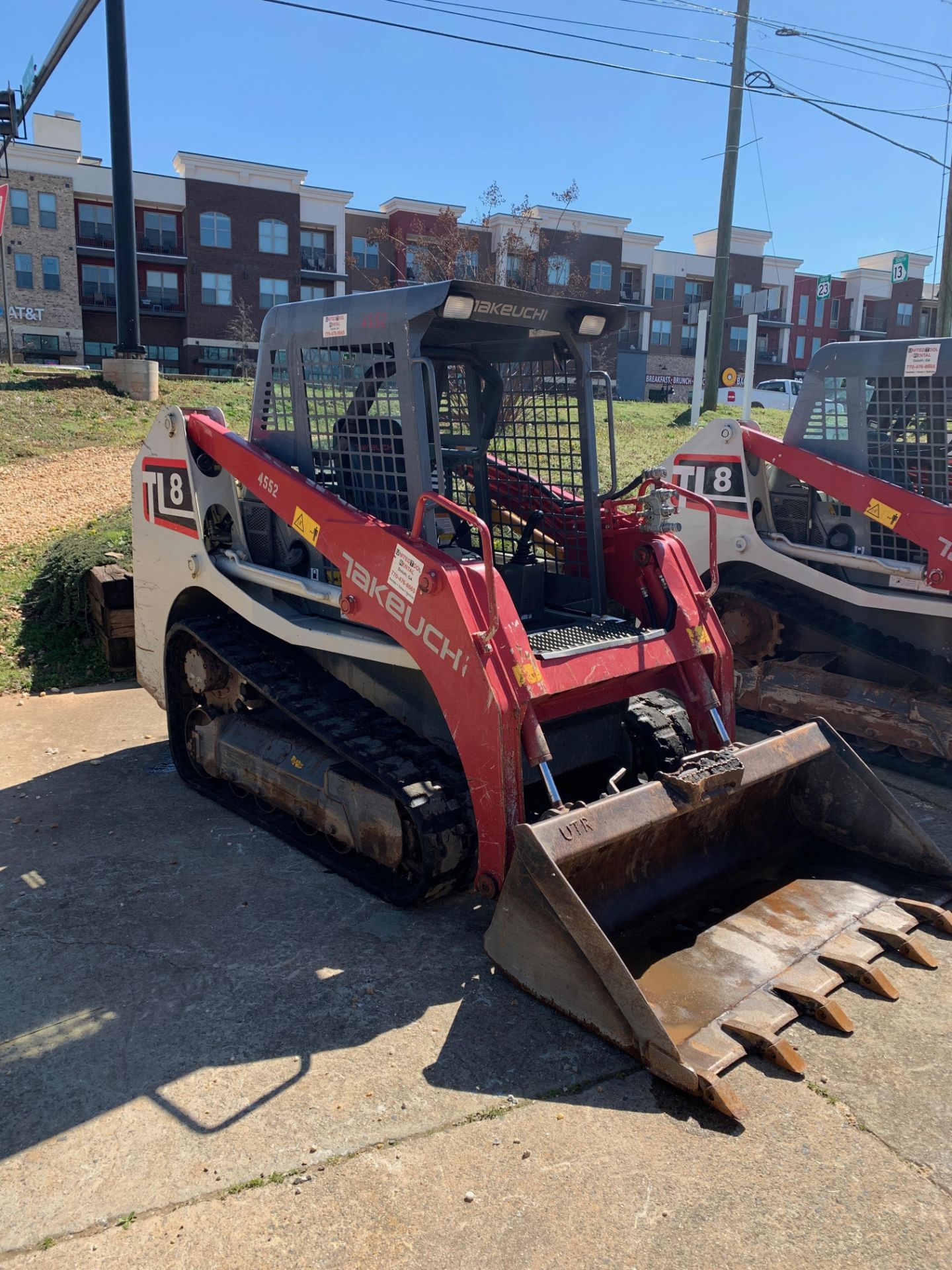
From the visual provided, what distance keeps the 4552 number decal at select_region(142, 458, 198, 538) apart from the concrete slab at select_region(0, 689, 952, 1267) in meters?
1.93

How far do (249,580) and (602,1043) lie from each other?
9.22ft

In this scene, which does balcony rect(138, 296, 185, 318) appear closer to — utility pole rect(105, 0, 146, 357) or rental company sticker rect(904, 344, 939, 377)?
utility pole rect(105, 0, 146, 357)

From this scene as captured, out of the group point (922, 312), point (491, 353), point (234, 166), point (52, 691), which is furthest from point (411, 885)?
point (922, 312)

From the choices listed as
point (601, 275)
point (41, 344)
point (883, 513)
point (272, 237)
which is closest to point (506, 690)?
point (883, 513)

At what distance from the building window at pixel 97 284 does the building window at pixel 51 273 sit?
6.08ft

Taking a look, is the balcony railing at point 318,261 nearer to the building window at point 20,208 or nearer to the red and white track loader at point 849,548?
the building window at point 20,208

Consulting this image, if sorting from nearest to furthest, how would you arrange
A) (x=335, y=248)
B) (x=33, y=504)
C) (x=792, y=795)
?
1. (x=792, y=795)
2. (x=33, y=504)
3. (x=335, y=248)

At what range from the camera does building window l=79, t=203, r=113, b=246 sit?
4391 centimetres

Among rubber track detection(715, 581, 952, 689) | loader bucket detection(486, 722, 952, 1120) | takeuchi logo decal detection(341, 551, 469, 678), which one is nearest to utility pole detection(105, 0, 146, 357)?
rubber track detection(715, 581, 952, 689)

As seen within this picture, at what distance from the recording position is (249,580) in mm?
5105

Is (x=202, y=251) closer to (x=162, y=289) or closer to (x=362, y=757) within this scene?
(x=162, y=289)

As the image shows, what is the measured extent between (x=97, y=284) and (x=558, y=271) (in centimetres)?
2355

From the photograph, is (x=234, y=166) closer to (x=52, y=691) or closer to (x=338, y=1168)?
(x=52, y=691)

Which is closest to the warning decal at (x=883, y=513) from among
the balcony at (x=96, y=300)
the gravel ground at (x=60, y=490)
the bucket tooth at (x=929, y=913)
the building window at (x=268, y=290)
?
the bucket tooth at (x=929, y=913)
